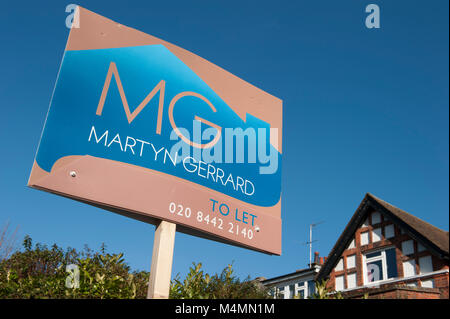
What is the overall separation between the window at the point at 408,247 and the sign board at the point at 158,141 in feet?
37.8

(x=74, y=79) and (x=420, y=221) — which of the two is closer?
(x=74, y=79)

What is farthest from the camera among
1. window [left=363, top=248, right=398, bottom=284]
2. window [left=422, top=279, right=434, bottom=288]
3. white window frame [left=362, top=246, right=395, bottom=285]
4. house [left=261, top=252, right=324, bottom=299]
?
house [left=261, top=252, right=324, bottom=299]

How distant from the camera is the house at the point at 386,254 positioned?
57.1 feet

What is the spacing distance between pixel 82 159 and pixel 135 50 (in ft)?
8.14

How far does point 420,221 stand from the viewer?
67.9 feet

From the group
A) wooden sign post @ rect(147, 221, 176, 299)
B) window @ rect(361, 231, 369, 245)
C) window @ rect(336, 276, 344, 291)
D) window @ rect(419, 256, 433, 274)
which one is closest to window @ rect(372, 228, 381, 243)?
window @ rect(361, 231, 369, 245)

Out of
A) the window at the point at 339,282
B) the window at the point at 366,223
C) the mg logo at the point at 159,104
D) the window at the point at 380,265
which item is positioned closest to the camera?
the mg logo at the point at 159,104

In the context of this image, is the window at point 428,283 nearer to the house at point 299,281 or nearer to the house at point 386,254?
the house at point 386,254

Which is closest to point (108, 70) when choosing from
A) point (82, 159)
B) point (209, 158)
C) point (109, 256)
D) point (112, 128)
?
point (112, 128)

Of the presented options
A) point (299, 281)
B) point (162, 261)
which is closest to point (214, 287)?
point (162, 261)

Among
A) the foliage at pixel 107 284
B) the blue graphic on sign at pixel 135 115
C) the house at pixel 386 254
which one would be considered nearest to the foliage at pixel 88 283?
the foliage at pixel 107 284

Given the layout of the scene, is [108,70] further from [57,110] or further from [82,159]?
[82,159]

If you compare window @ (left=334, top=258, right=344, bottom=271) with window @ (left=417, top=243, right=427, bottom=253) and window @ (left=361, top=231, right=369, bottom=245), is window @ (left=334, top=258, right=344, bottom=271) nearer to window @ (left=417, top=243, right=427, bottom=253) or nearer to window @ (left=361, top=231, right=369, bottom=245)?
window @ (left=361, top=231, right=369, bottom=245)

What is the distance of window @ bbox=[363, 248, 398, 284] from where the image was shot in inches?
765
